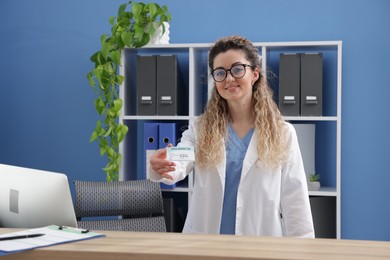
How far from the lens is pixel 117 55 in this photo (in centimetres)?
348

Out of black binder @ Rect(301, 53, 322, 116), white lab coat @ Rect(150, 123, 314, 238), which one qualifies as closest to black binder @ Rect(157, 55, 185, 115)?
black binder @ Rect(301, 53, 322, 116)

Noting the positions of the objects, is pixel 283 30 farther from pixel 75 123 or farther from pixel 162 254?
pixel 162 254

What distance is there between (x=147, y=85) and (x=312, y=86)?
3.41 feet

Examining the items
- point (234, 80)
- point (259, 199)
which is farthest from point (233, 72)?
point (259, 199)

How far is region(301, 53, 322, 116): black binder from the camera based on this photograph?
3.37m

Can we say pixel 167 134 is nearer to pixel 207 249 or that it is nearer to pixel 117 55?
pixel 117 55

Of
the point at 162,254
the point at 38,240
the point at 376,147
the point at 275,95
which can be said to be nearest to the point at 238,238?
the point at 162,254

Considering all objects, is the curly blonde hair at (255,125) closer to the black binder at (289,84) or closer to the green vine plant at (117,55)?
the black binder at (289,84)

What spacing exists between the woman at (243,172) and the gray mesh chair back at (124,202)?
14 cm

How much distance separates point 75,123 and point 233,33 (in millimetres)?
1332

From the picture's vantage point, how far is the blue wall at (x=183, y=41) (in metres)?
3.65

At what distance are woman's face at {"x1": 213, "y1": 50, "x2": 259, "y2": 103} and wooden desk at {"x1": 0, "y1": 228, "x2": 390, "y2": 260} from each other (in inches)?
29.9

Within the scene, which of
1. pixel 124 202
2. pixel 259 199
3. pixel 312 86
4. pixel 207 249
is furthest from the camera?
pixel 312 86

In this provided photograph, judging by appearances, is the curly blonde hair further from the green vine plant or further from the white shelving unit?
the green vine plant
